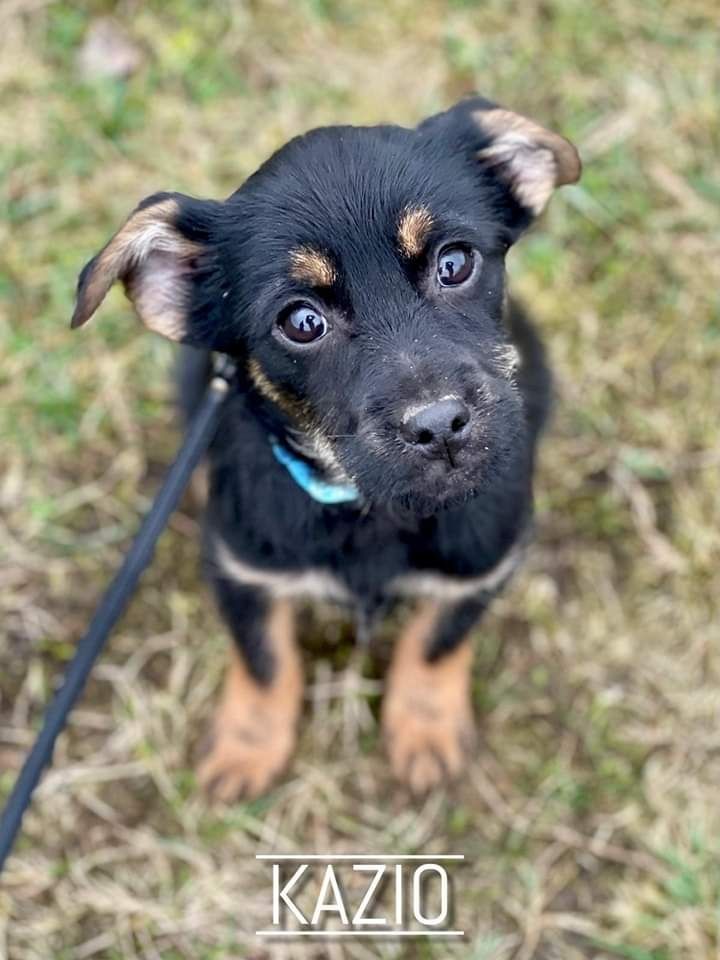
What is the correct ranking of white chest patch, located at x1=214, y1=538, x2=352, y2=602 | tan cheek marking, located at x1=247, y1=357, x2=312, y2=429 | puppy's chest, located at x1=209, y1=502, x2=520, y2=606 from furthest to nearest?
white chest patch, located at x1=214, y1=538, x2=352, y2=602 < puppy's chest, located at x1=209, y1=502, x2=520, y2=606 < tan cheek marking, located at x1=247, y1=357, x2=312, y2=429

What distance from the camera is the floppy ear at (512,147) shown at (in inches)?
120

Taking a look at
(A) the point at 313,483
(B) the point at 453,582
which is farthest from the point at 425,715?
(A) the point at 313,483

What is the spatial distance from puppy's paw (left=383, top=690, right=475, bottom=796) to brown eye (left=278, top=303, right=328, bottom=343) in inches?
68.0

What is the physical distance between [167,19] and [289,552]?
3.13 m

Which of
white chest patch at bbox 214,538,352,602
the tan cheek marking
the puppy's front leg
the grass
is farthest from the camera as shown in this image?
the puppy's front leg

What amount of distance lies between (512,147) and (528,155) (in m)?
0.06

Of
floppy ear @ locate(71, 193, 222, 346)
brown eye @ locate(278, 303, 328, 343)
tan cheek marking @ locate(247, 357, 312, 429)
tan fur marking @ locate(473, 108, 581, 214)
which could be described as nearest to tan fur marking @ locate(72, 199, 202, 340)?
floppy ear @ locate(71, 193, 222, 346)

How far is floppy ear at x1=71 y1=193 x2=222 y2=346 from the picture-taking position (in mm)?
2896

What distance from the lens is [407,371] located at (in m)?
2.75

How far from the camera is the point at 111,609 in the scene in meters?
3.23

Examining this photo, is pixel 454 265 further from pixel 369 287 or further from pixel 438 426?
pixel 438 426

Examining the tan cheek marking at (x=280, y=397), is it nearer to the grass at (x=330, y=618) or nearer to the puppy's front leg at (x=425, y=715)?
the puppy's front leg at (x=425, y=715)

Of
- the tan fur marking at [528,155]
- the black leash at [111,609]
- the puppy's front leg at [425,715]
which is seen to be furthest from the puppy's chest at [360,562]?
the tan fur marking at [528,155]

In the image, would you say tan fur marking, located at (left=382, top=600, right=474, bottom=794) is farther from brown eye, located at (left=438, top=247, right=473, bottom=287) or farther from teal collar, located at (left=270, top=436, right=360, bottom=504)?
brown eye, located at (left=438, top=247, right=473, bottom=287)
